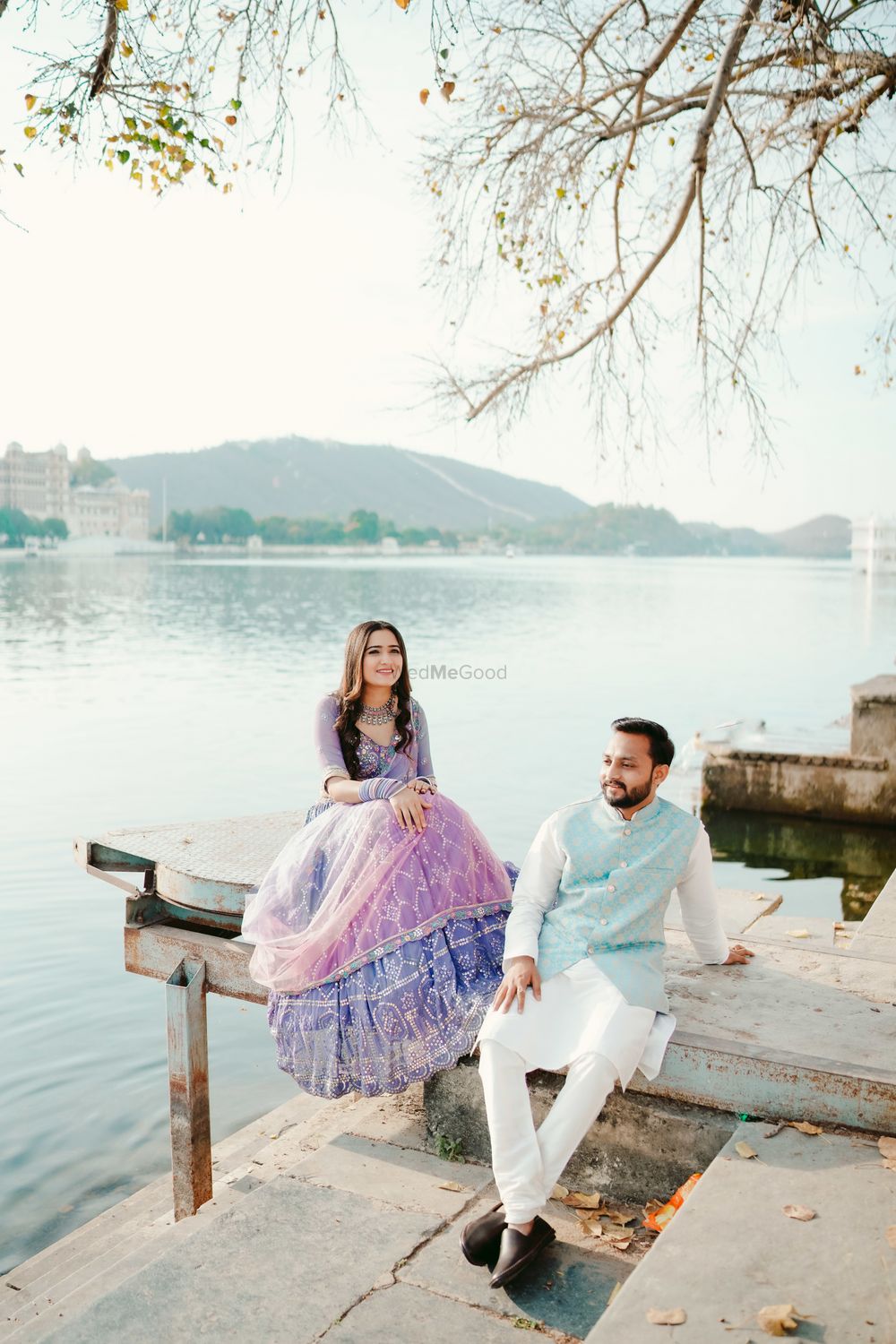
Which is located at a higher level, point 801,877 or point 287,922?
point 287,922

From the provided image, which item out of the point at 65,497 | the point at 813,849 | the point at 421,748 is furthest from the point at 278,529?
the point at 421,748

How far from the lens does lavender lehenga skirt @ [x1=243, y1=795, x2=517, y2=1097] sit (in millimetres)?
4230

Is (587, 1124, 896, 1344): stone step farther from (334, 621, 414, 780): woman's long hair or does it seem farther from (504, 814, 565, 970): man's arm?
(334, 621, 414, 780): woman's long hair

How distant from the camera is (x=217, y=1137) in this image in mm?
6707

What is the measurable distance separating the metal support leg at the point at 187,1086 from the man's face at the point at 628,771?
2050 millimetres

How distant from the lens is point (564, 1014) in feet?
12.7

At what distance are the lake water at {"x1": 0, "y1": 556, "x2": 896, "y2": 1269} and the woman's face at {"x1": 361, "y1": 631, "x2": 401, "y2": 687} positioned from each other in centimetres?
319

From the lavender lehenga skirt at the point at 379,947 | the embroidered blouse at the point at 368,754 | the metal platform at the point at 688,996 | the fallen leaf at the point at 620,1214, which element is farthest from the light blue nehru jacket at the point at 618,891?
the embroidered blouse at the point at 368,754

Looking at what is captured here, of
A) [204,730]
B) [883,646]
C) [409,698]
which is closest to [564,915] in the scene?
[409,698]

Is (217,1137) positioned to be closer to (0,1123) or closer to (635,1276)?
(0,1123)

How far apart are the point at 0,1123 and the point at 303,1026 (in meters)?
3.68

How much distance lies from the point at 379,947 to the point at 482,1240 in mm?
1129

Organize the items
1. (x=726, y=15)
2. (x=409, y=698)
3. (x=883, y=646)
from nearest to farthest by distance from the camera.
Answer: (x=409, y=698), (x=726, y=15), (x=883, y=646)

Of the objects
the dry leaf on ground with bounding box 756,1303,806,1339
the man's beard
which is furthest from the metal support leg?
the dry leaf on ground with bounding box 756,1303,806,1339
